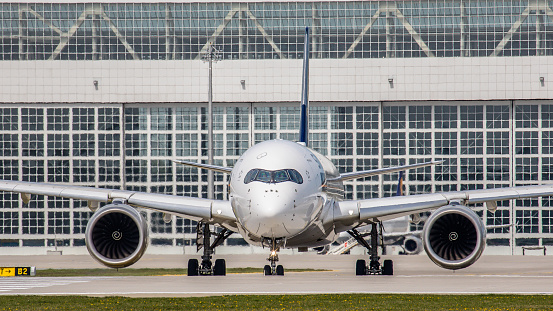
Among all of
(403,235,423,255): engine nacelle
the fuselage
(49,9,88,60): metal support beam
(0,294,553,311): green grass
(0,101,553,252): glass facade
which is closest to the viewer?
(0,294,553,311): green grass

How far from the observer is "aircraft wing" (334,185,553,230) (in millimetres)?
27422

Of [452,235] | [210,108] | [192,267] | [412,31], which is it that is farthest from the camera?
[412,31]

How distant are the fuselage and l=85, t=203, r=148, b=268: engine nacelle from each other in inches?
112

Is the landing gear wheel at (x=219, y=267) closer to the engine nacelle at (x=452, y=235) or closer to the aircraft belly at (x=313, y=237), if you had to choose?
the aircraft belly at (x=313, y=237)

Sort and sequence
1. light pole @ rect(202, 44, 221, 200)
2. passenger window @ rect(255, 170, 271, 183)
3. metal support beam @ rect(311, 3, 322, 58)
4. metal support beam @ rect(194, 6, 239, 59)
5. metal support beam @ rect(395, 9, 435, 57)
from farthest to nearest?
1. metal support beam @ rect(194, 6, 239, 59)
2. metal support beam @ rect(311, 3, 322, 58)
3. metal support beam @ rect(395, 9, 435, 57)
4. light pole @ rect(202, 44, 221, 200)
5. passenger window @ rect(255, 170, 271, 183)

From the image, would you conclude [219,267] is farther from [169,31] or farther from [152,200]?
[169,31]

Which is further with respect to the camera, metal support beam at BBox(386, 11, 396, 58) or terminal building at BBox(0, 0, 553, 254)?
metal support beam at BBox(386, 11, 396, 58)

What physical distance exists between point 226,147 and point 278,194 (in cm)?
3890

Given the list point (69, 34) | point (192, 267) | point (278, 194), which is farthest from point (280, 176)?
point (69, 34)

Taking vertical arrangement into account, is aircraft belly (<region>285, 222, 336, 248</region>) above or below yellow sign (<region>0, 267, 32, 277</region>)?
above

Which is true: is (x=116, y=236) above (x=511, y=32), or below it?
below

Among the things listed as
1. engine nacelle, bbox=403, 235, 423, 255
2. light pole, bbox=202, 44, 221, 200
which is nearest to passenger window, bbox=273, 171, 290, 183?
light pole, bbox=202, 44, 221, 200

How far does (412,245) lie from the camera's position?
6475 centimetres

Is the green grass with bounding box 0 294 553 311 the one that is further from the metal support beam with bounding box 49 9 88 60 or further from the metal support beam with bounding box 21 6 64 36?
the metal support beam with bounding box 21 6 64 36
